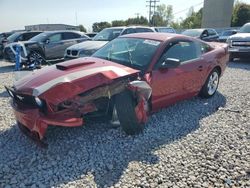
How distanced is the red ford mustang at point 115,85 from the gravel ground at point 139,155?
0.97 ft

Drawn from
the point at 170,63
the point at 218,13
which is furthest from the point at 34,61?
the point at 218,13

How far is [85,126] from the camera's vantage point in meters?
4.26

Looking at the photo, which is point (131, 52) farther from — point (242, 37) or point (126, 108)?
point (242, 37)

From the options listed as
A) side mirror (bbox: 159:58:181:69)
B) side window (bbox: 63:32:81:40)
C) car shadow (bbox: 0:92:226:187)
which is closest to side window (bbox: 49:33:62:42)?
side window (bbox: 63:32:81:40)

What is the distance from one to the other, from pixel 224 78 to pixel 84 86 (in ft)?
20.4

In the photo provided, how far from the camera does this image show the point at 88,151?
3.53 m

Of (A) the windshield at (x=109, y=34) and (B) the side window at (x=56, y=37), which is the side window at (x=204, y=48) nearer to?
(A) the windshield at (x=109, y=34)

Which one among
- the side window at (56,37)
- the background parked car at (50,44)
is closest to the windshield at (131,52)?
the background parked car at (50,44)

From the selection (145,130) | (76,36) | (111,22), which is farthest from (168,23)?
(145,130)

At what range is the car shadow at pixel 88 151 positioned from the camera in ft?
9.93

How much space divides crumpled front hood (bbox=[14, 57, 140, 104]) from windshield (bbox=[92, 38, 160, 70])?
46 centimetres

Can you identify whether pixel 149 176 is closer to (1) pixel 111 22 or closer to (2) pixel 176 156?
(2) pixel 176 156

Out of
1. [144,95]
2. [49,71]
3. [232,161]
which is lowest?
[232,161]

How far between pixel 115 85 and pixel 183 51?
6.95 ft
